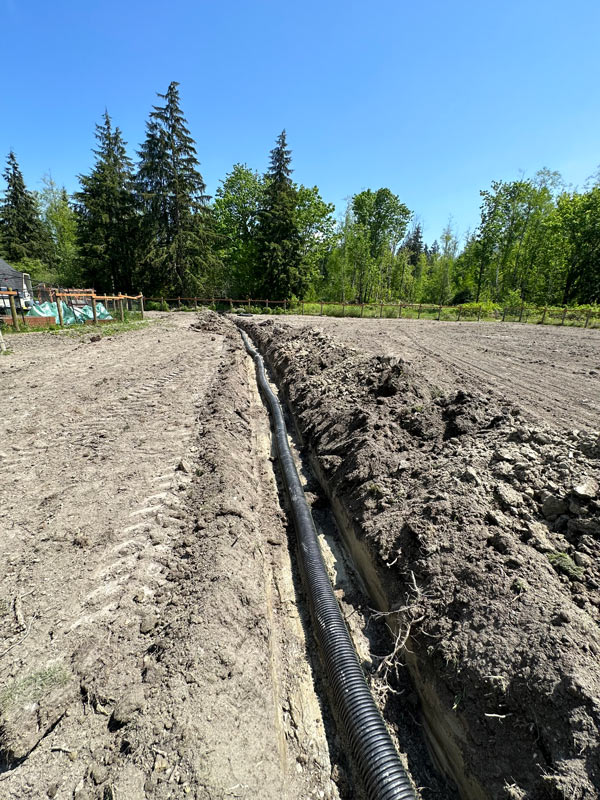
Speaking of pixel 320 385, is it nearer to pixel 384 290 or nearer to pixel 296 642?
pixel 296 642

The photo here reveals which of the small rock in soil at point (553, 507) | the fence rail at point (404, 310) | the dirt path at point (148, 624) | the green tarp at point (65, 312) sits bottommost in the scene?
the dirt path at point (148, 624)

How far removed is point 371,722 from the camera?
7.11 feet

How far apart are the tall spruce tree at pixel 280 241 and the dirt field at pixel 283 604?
1206 inches

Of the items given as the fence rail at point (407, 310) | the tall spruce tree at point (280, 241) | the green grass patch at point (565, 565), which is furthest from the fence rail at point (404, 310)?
the green grass patch at point (565, 565)

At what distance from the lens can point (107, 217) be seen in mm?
35750

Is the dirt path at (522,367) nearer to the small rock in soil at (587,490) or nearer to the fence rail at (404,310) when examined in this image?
the small rock in soil at (587,490)

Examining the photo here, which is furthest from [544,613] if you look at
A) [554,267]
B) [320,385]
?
[554,267]

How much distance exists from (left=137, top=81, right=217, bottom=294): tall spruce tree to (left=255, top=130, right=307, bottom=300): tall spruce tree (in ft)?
20.4

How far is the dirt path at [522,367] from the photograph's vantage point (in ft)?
20.8

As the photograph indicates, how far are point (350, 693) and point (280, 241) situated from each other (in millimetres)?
35801

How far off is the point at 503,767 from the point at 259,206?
156 ft

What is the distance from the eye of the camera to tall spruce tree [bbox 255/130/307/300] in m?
33.4

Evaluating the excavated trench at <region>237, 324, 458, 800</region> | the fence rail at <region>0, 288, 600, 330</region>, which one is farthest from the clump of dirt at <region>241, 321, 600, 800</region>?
the fence rail at <region>0, 288, 600, 330</region>

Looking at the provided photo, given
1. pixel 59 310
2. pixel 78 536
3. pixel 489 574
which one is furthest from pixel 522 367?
pixel 59 310
